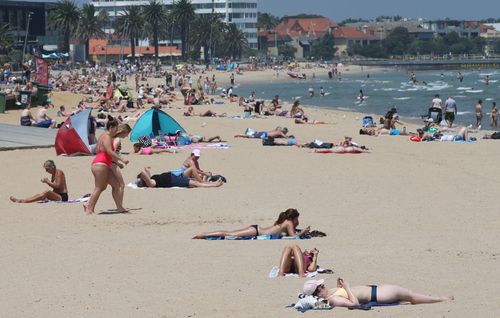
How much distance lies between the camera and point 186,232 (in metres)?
12.3

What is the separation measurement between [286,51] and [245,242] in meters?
175

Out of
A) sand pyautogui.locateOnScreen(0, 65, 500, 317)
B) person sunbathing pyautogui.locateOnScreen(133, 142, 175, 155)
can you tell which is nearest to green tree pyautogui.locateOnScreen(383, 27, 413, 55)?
person sunbathing pyautogui.locateOnScreen(133, 142, 175, 155)

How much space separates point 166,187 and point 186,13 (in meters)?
122

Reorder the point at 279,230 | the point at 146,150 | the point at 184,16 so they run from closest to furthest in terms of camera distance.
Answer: the point at 279,230, the point at 146,150, the point at 184,16

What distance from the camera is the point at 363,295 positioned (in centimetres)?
858

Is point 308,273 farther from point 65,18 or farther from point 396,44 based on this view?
point 396,44

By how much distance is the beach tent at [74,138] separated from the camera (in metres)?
20.0

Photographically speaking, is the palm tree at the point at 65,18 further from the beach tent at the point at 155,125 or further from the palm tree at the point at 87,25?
the beach tent at the point at 155,125

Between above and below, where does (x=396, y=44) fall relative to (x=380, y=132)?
above

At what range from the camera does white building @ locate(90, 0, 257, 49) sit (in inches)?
6565

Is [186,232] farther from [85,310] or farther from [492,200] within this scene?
[492,200]

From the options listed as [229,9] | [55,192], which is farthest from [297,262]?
[229,9]

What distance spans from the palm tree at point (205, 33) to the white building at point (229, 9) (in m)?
22.7

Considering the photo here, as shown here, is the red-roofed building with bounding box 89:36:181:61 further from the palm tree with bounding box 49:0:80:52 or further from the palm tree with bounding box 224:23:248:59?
the palm tree with bounding box 49:0:80:52
